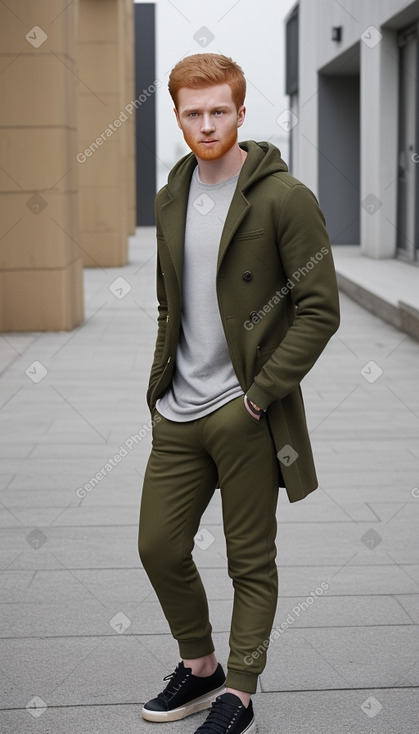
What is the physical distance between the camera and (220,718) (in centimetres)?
298

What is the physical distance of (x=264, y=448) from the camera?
296cm

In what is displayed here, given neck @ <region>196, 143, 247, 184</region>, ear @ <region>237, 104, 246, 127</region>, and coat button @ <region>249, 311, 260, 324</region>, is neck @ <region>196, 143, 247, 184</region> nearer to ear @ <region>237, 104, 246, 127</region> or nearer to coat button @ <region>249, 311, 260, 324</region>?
ear @ <region>237, 104, 246, 127</region>

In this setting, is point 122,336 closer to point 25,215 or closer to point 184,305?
point 25,215

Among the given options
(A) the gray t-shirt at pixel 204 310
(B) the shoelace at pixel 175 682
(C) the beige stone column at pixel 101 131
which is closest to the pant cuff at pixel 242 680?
(B) the shoelace at pixel 175 682

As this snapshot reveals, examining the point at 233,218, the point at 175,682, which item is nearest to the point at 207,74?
the point at 233,218

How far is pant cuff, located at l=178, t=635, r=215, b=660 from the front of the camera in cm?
318

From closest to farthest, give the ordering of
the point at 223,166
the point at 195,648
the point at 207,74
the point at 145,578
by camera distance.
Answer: the point at 207,74, the point at 223,166, the point at 195,648, the point at 145,578

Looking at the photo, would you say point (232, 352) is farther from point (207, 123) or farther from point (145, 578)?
point (145, 578)

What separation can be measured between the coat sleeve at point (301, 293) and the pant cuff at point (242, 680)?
2.37ft

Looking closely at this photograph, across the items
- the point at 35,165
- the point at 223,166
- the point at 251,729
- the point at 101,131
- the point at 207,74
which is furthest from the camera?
the point at 101,131

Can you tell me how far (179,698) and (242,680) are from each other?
0.95 ft

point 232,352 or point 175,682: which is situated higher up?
point 232,352

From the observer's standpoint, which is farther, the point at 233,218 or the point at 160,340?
the point at 160,340

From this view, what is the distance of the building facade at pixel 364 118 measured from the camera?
17.4 m
